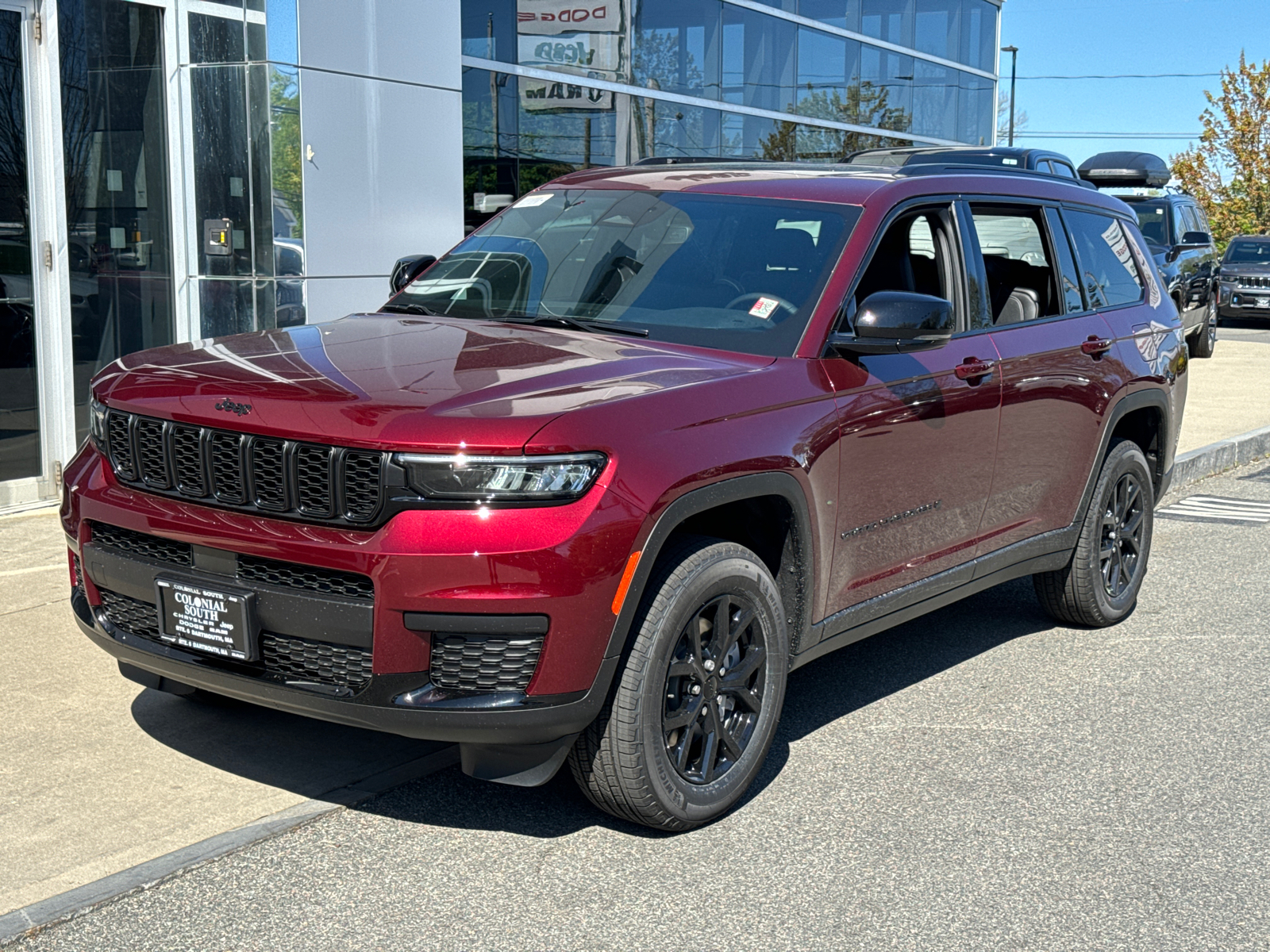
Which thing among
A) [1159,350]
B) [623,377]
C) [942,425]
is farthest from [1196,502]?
[623,377]

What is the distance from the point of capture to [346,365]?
404cm

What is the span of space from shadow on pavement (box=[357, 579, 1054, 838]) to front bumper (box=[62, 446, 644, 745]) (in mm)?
576

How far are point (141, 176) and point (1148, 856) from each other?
282 inches

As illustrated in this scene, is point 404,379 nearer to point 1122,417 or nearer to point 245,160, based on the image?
point 1122,417

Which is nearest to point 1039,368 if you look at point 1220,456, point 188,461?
point 188,461

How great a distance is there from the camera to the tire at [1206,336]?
19359 mm

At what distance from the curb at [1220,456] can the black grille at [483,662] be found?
7.41 meters

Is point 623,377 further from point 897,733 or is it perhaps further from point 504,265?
point 897,733

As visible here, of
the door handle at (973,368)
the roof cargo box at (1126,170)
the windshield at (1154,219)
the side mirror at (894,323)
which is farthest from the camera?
the windshield at (1154,219)

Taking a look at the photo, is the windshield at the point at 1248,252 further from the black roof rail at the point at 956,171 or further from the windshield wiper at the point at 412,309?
the windshield wiper at the point at 412,309

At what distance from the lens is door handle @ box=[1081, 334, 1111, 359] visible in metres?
5.87

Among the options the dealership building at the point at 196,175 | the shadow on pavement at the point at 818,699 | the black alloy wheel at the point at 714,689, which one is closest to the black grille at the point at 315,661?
the shadow on pavement at the point at 818,699

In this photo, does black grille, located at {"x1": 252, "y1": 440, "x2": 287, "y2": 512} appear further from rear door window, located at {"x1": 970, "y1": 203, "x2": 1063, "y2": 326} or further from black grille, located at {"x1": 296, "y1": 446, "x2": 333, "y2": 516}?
rear door window, located at {"x1": 970, "y1": 203, "x2": 1063, "y2": 326}

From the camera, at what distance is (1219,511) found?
9.40 meters
